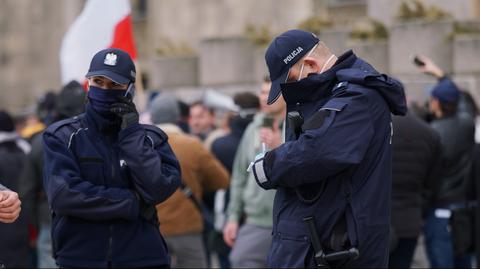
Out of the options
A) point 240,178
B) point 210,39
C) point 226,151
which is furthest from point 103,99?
point 210,39

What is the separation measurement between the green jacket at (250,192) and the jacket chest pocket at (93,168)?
84.9 inches

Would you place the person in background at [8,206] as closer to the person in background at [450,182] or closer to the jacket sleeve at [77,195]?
the jacket sleeve at [77,195]

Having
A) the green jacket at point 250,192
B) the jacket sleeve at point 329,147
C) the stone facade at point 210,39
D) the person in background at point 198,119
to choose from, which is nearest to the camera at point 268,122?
the green jacket at point 250,192

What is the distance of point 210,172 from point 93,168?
2517mm

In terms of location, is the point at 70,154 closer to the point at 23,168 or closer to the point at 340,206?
the point at 340,206

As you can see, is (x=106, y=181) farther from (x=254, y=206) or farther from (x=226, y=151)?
(x=226, y=151)

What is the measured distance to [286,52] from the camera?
561 centimetres

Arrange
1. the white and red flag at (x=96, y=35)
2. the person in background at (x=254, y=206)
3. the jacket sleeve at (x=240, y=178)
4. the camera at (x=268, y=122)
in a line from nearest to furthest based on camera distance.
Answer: the camera at (x=268, y=122)
the person in background at (x=254, y=206)
the jacket sleeve at (x=240, y=178)
the white and red flag at (x=96, y=35)

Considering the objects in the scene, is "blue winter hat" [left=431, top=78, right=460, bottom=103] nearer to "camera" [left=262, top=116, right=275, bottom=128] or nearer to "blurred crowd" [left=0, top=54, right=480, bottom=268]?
"blurred crowd" [left=0, top=54, right=480, bottom=268]

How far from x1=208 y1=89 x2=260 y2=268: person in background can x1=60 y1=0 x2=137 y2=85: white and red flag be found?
1.30 m

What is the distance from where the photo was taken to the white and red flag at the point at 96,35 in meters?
9.20

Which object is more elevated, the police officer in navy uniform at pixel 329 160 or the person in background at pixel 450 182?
the police officer in navy uniform at pixel 329 160

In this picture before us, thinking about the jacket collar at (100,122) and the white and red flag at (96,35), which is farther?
the white and red flag at (96,35)

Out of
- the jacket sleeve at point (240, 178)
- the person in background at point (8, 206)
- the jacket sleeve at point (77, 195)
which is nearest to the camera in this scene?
the person in background at point (8, 206)
